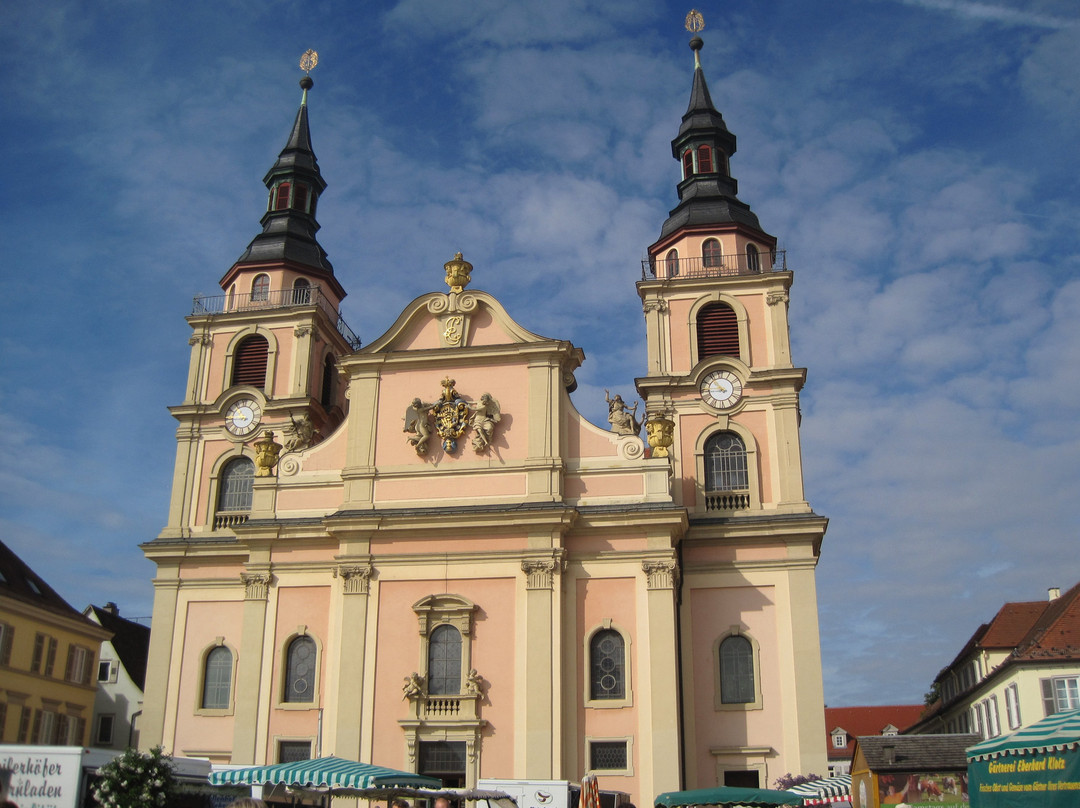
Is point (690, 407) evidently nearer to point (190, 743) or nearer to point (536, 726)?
point (536, 726)

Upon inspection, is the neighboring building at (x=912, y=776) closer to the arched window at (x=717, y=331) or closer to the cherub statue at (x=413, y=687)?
the cherub statue at (x=413, y=687)

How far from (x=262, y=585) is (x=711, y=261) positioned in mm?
16945

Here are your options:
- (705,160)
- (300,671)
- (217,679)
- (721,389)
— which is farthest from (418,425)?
(705,160)

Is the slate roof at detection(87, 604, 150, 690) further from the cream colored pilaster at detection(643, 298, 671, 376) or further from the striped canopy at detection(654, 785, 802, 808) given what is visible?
the striped canopy at detection(654, 785, 802, 808)

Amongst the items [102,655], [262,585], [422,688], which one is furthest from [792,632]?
[102,655]

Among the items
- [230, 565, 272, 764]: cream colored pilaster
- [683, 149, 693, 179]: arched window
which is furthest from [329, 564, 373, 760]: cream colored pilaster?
[683, 149, 693, 179]: arched window

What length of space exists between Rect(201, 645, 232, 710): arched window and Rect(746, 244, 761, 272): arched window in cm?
1973

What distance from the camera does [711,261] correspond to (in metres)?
34.1

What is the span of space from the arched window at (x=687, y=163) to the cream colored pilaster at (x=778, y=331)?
6541 millimetres

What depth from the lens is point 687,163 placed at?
37344mm

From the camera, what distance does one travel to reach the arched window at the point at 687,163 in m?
37.1

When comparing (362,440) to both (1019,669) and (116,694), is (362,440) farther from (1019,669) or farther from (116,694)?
(1019,669)

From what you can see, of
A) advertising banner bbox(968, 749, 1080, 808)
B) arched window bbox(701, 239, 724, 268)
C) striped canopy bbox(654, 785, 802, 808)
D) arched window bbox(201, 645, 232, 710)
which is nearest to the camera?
advertising banner bbox(968, 749, 1080, 808)

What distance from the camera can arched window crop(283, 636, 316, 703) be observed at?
28844 millimetres
